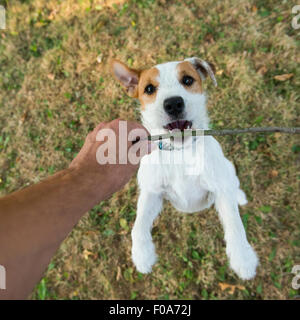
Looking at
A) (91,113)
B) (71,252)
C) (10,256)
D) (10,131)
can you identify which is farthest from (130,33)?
(10,256)

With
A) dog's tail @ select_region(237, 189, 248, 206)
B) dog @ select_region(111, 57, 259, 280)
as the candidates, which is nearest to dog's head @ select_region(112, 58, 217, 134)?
dog @ select_region(111, 57, 259, 280)

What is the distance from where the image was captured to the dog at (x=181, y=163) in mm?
2400

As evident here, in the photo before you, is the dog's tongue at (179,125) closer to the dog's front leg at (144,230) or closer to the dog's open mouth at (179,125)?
the dog's open mouth at (179,125)

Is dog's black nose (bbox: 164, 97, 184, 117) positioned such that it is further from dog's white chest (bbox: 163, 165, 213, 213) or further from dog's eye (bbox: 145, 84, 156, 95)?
dog's white chest (bbox: 163, 165, 213, 213)

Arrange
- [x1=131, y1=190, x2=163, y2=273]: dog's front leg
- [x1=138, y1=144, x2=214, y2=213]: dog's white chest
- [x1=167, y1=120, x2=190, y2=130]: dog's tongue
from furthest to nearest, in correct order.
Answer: [x1=131, y1=190, x2=163, y2=273]: dog's front leg → [x1=138, y1=144, x2=214, y2=213]: dog's white chest → [x1=167, y1=120, x2=190, y2=130]: dog's tongue

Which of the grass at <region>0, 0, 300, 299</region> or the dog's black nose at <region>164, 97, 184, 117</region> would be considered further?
the grass at <region>0, 0, 300, 299</region>

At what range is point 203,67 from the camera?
9.35 ft

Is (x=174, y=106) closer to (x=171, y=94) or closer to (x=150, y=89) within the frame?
(x=171, y=94)

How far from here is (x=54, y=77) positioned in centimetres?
493

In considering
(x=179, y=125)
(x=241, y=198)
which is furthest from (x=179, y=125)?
(x=241, y=198)

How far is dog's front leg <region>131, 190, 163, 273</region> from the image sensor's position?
2.95m

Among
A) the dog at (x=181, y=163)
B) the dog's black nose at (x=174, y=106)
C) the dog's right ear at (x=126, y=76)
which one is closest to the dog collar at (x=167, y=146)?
the dog at (x=181, y=163)

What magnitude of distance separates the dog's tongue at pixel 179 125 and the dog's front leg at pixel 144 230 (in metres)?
0.87

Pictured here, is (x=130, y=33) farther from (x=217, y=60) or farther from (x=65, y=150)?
(x=65, y=150)
